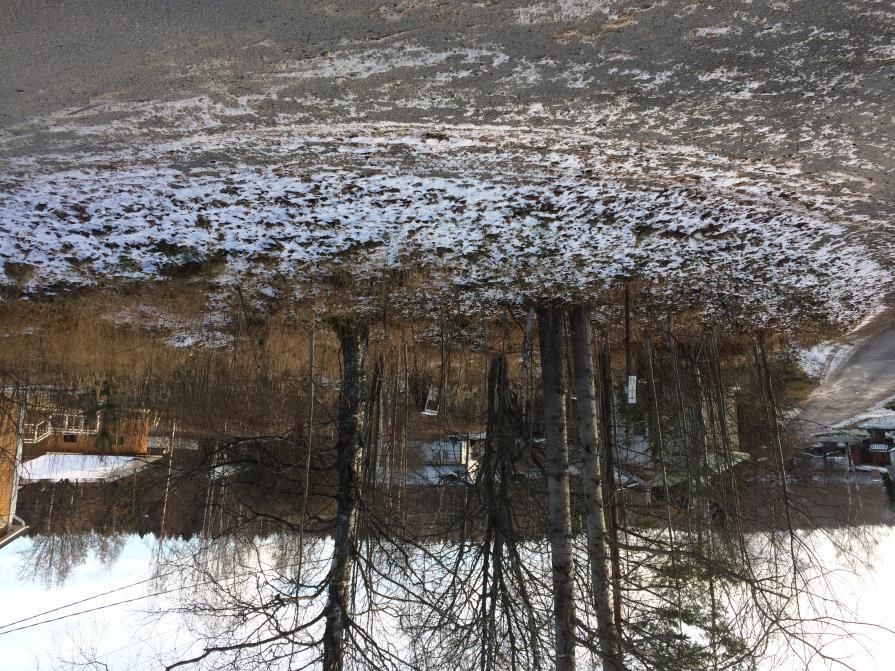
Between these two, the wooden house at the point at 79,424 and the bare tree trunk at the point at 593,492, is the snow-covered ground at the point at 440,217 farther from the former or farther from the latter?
the wooden house at the point at 79,424

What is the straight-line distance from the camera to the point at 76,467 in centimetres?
1226

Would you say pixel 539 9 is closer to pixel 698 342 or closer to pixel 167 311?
pixel 167 311

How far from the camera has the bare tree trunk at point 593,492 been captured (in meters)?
5.27

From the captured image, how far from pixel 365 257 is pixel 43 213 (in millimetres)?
2016

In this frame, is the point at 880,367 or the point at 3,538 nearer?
the point at 880,367

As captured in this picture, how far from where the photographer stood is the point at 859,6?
2.45m

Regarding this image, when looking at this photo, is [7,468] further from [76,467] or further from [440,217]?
[440,217]

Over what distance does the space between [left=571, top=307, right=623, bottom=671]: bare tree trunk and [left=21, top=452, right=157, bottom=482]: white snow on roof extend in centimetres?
959

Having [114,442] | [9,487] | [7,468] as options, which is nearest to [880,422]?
[114,442]

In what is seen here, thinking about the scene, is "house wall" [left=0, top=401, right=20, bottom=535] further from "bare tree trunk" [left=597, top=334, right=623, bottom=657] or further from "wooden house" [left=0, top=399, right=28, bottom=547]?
"bare tree trunk" [left=597, top=334, right=623, bottom=657]

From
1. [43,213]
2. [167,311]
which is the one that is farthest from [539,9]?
[167,311]

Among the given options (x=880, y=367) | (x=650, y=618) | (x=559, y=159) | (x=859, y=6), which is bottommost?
(x=650, y=618)

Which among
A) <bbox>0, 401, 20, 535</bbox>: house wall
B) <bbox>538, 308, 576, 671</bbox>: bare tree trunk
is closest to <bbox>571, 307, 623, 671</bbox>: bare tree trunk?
<bbox>538, 308, 576, 671</bbox>: bare tree trunk

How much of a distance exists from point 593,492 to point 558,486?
0.34m
